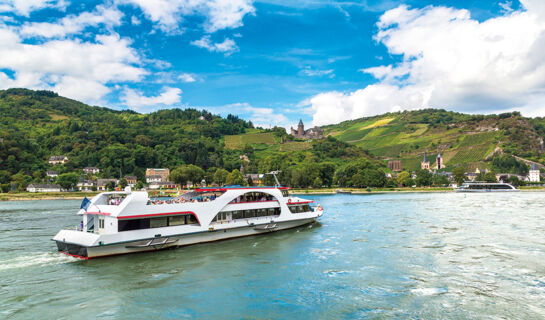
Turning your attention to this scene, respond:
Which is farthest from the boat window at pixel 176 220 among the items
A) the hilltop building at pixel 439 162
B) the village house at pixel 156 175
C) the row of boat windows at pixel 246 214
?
the hilltop building at pixel 439 162

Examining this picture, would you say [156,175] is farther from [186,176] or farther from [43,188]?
[43,188]

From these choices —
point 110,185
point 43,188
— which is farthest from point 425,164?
point 43,188

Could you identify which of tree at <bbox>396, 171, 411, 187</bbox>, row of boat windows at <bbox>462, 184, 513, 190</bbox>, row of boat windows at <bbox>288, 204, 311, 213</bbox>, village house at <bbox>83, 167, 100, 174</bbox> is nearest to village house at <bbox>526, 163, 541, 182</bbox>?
row of boat windows at <bbox>462, 184, 513, 190</bbox>

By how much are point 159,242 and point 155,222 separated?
1.31 m

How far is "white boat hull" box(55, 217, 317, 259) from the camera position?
2049cm

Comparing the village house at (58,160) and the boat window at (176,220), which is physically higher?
the village house at (58,160)

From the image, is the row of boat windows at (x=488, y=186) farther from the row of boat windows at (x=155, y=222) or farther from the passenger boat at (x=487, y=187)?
the row of boat windows at (x=155, y=222)

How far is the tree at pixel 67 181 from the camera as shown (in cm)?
10194

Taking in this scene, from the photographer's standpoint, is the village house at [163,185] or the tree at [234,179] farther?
the village house at [163,185]

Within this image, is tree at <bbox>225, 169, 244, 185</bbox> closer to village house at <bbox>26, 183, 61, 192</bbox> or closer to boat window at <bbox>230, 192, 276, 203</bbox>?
village house at <bbox>26, 183, 61, 192</bbox>

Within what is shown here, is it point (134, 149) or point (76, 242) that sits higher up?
point (134, 149)

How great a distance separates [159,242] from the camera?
2244 centimetres

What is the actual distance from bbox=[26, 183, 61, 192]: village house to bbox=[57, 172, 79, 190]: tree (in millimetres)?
1437

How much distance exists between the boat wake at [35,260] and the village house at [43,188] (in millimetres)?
89958
